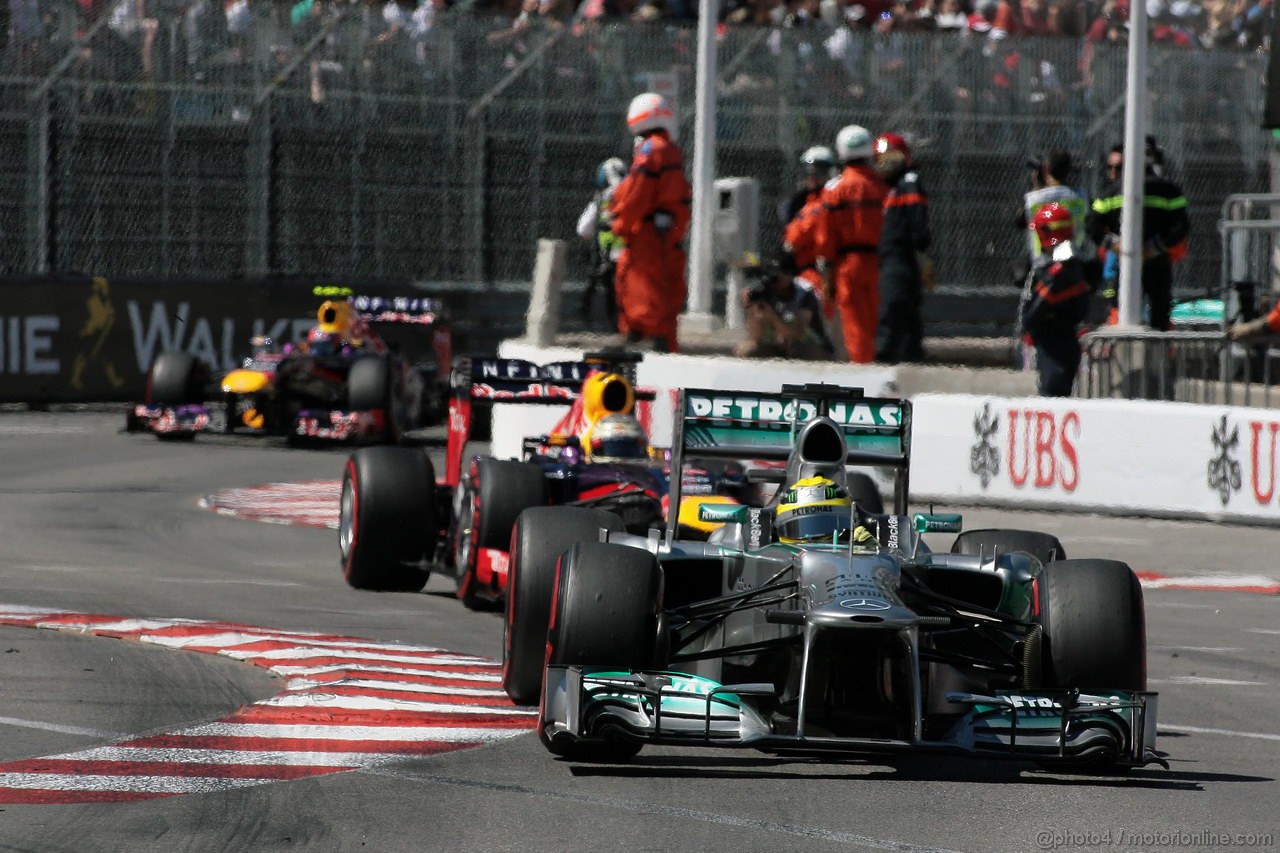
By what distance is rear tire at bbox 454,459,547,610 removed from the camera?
9773 mm

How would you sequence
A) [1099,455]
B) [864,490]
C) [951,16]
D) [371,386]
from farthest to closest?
[951,16] → [371,386] → [1099,455] → [864,490]

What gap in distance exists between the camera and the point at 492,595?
997cm

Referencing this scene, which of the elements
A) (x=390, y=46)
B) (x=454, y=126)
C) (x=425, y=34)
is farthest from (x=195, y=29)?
(x=454, y=126)

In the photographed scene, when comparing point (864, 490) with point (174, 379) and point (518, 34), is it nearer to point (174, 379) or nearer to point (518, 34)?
point (174, 379)

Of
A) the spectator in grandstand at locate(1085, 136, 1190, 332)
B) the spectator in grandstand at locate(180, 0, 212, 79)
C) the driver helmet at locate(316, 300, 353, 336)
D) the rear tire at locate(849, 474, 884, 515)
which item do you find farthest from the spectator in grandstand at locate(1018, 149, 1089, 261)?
the spectator in grandstand at locate(180, 0, 212, 79)

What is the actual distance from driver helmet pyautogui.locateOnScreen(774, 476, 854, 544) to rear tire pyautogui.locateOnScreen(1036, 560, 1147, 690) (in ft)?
2.39

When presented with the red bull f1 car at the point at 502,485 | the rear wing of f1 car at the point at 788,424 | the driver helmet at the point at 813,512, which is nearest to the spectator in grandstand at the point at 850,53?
the red bull f1 car at the point at 502,485

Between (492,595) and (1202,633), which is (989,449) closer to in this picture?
(1202,633)

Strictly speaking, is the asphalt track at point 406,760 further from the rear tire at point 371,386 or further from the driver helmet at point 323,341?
the driver helmet at point 323,341

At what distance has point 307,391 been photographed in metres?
19.3

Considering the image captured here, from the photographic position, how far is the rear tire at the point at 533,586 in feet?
24.6

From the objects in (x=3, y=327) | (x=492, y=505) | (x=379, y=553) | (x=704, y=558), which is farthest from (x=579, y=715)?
(x=3, y=327)

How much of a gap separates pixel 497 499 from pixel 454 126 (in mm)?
12908

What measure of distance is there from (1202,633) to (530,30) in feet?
43.6
